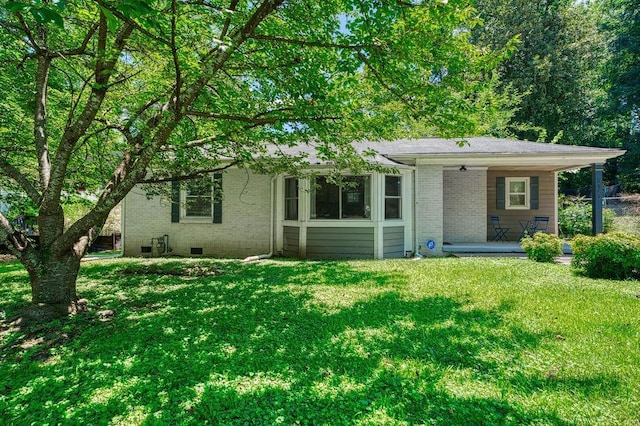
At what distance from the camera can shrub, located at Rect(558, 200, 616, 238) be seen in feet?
43.9

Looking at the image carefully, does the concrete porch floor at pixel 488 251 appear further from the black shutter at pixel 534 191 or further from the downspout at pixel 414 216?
the black shutter at pixel 534 191

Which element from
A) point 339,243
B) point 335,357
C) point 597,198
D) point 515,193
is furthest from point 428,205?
point 335,357

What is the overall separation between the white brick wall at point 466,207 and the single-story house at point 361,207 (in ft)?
0.11

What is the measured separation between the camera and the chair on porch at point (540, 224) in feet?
39.2

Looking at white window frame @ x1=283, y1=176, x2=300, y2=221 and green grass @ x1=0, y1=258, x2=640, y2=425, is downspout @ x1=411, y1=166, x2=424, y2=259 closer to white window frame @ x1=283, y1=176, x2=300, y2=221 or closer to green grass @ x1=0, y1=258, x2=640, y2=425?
white window frame @ x1=283, y1=176, x2=300, y2=221

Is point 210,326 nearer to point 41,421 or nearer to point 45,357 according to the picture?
point 45,357

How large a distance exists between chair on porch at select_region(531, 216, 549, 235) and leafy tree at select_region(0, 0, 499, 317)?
8655mm

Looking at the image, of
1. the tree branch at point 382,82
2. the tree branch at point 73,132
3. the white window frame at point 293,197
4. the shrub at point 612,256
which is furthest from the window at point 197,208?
the shrub at point 612,256

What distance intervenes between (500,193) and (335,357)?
39.5 feet

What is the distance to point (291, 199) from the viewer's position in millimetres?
10484

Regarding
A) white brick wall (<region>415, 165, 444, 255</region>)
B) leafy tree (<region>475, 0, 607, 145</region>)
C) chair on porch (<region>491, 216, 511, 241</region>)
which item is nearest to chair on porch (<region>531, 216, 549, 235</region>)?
chair on porch (<region>491, 216, 511, 241</region>)

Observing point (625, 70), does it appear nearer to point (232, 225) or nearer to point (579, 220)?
point (579, 220)

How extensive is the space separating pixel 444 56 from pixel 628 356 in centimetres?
409

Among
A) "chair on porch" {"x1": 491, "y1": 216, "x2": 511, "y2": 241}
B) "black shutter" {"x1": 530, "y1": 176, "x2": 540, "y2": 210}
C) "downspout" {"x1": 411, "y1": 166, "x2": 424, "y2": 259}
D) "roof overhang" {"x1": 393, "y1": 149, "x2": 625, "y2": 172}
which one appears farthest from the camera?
"chair on porch" {"x1": 491, "y1": 216, "x2": 511, "y2": 241}
